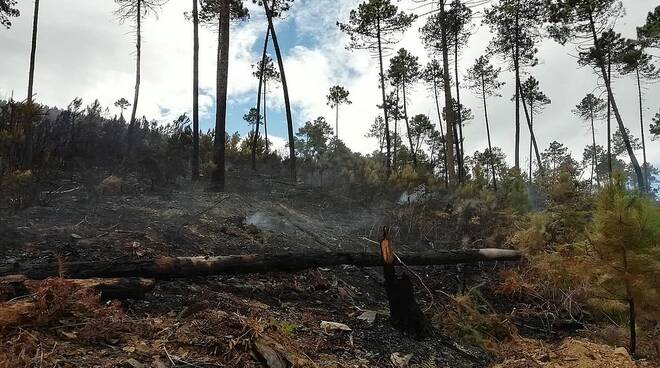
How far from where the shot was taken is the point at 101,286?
406 cm

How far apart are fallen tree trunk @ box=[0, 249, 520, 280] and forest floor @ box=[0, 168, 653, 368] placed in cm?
21

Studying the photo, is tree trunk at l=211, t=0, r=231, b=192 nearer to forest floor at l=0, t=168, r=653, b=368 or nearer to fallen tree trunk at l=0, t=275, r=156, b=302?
forest floor at l=0, t=168, r=653, b=368

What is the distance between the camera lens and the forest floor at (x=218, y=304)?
3.13m

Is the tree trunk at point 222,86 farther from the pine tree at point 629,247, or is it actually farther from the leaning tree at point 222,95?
the pine tree at point 629,247

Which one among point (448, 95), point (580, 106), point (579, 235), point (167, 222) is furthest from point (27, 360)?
point (580, 106)

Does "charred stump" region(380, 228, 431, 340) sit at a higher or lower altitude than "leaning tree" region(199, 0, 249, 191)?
lower

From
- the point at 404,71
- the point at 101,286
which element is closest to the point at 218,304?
the point at 101,286

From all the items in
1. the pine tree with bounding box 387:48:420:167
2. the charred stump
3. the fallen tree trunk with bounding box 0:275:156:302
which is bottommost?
the charred stump

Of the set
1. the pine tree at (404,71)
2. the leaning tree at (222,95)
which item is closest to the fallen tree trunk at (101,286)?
the leaning tree at (222,95)

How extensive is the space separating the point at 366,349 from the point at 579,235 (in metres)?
5.98

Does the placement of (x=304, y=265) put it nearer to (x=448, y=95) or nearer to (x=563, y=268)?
(x=563, y=268)

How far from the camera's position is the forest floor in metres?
3.13

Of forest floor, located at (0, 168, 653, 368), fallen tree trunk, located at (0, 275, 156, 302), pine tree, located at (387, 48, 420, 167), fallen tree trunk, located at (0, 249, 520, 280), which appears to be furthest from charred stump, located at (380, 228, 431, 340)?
pine tree, located at (387, 48, 420, 167)

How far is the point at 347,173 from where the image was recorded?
16.9m
